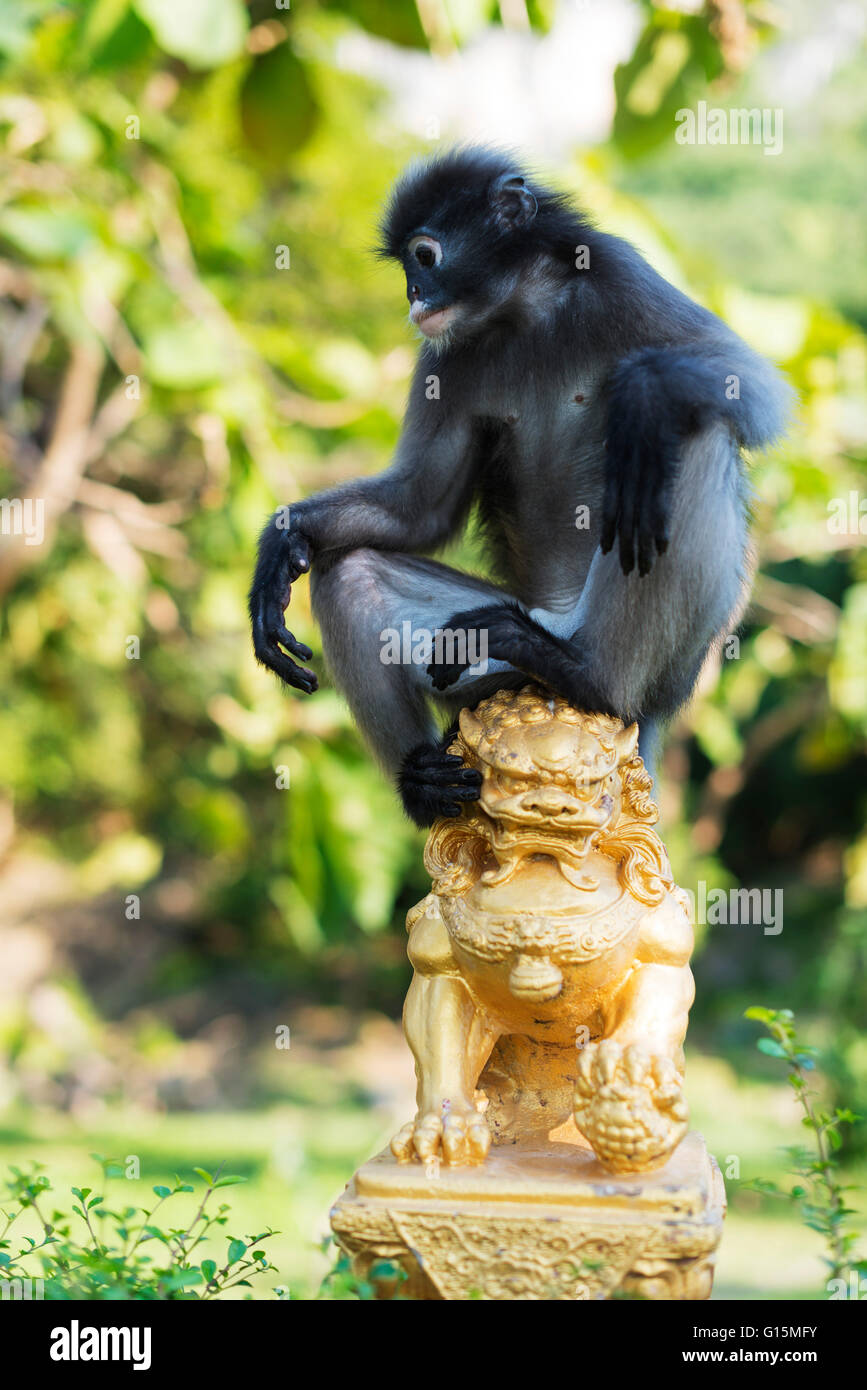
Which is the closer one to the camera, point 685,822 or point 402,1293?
point 402,1293

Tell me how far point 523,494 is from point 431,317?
0.62 m

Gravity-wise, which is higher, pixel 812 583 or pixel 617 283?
pixel 812 583

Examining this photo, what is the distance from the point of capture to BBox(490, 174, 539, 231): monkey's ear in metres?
4.04

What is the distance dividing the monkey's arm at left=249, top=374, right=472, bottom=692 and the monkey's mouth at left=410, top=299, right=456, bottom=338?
1.15 feet

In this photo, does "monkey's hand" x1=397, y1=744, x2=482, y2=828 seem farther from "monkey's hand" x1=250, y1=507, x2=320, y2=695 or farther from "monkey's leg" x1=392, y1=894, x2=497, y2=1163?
"monkey's hand" x1=250, y1=507, x2=320, y2=695

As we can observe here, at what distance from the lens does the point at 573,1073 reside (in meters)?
3.73

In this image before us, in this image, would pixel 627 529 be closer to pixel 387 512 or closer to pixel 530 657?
pixel 530 657

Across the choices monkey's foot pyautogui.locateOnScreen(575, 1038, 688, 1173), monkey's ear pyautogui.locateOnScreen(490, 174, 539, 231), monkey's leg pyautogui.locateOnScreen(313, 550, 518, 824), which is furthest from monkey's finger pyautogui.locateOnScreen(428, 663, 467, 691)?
monkey's ear pyautogui.locateOnScreen(490, 174, 539, 231)

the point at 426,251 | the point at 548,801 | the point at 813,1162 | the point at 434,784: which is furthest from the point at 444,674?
the point at 813,1162
